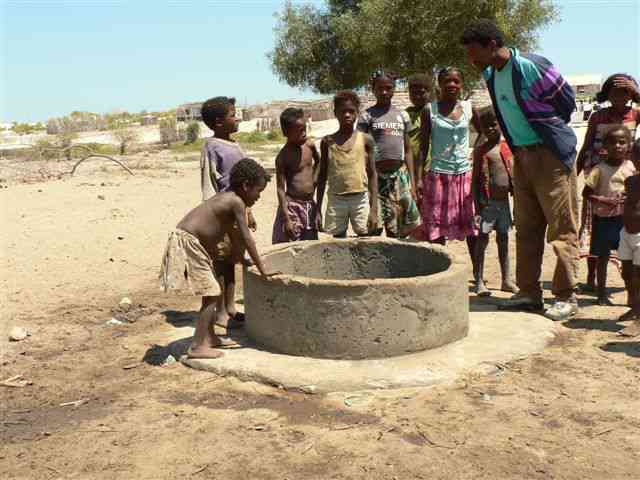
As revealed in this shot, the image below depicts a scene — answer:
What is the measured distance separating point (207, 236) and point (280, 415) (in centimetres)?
125

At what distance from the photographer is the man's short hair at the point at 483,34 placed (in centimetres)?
457

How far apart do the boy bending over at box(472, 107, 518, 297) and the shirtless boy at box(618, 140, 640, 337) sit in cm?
105

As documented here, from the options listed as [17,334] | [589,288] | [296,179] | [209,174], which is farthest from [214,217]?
[589,288]

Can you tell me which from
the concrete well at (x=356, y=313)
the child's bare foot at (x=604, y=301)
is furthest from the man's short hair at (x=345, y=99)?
the child's bare foot at (x=604, y=301)

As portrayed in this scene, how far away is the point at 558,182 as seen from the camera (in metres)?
4.71

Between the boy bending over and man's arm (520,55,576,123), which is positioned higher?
man's arm (520,55,576,123)

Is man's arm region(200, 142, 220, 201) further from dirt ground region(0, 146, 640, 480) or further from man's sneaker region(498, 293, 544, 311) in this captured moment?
man's sneaker region(498, 293, 544, 311)

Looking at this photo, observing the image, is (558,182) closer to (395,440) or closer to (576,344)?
(576,344)

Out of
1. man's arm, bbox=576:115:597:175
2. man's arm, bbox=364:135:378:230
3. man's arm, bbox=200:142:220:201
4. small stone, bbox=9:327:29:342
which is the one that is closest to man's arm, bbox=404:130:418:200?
man's arm, bbox=364:135:378:230

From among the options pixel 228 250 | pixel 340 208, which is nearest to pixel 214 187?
pixel 228 250

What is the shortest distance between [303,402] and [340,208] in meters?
1.97

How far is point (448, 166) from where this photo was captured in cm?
533

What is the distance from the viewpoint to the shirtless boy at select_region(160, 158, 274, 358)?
160 inches

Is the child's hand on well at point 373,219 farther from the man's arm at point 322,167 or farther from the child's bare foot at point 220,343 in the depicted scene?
the child's bare foot at point 220,343
